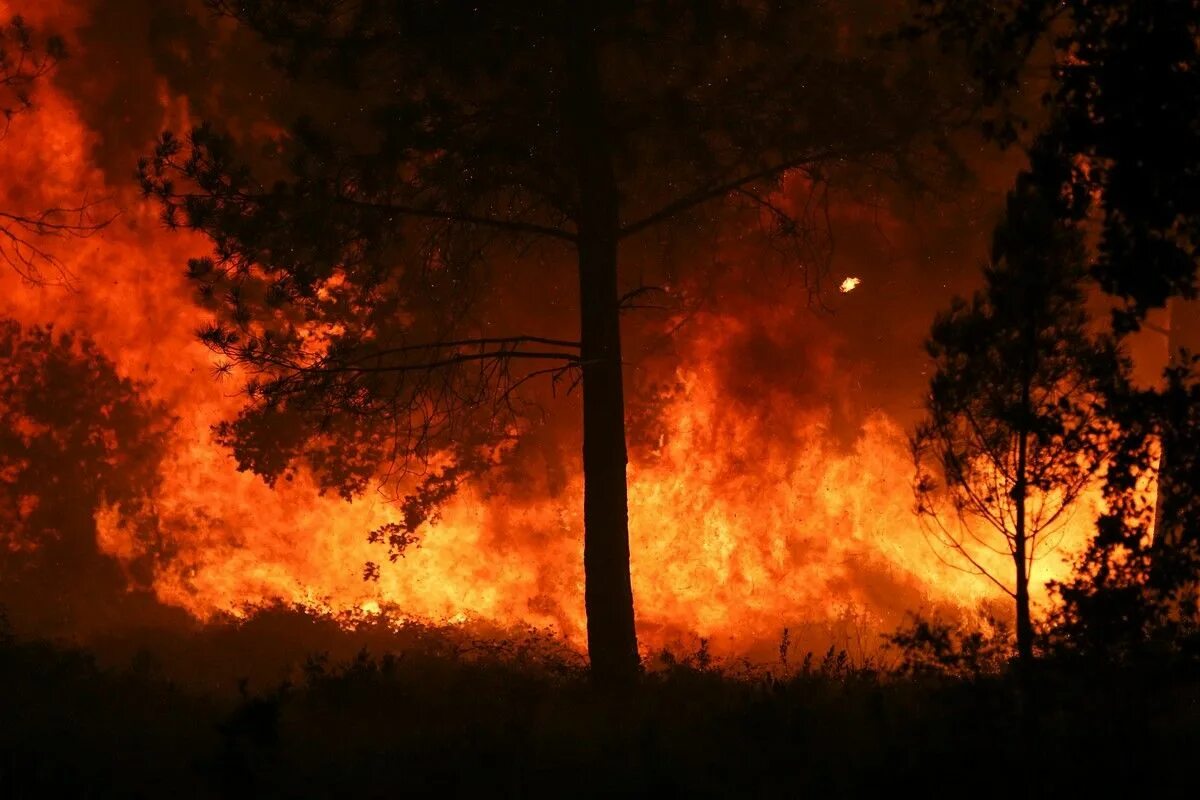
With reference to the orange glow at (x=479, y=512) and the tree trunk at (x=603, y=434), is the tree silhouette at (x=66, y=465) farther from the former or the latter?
the tree trunk at (x=603, y=434)

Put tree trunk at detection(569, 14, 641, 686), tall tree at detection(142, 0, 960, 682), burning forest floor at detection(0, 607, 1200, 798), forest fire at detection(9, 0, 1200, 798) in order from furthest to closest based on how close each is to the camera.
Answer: tree trunk at detection(569, 14, 641, 686)
tall tree at detection(142, 0, 960, 682)
forest fire at detection(9, 0, 1200, 798)
burning forest floor at detection(0, 607, 1200, 798)

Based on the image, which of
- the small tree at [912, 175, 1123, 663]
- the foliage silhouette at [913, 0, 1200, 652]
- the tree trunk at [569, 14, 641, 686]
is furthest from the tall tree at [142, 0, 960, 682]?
the foliage silhouette at [913, 0, 1200, 652]

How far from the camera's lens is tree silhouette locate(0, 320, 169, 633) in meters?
19.5

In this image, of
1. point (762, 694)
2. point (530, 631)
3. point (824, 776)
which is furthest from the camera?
point (530, 631)

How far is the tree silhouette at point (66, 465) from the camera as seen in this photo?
19469 mm

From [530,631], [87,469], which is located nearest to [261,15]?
[530,631]

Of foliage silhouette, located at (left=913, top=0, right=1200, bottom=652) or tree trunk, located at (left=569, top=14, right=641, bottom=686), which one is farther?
tree trunk, located at (left=569, top=14, right=641, bottom=686)

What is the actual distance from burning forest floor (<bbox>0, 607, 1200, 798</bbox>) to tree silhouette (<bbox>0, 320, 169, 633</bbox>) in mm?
10411

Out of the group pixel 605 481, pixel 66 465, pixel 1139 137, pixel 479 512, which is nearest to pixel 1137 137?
pixel 1139 137

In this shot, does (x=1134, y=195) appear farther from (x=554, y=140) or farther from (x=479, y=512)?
(x=479, y=512)

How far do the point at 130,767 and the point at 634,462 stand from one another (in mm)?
12256

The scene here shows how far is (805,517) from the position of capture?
19453mm

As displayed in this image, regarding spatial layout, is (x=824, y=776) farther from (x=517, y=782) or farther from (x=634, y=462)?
(x=634, y=462)

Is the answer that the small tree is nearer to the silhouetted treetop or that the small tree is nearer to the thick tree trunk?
the silhouetted treetop
